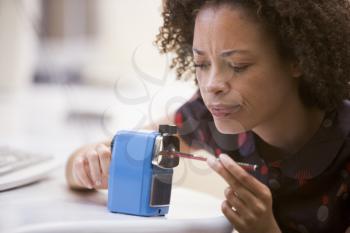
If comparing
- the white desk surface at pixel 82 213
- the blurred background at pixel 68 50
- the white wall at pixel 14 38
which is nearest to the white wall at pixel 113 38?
the blurred background at pixel 68 50

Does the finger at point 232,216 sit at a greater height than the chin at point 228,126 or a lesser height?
lesser

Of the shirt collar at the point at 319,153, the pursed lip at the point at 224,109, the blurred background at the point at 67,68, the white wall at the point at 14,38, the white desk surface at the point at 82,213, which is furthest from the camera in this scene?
the white wall at the point at 14,38

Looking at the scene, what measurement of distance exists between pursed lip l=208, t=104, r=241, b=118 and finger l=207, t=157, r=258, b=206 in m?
0.11

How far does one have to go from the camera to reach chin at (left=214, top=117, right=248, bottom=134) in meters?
0.66

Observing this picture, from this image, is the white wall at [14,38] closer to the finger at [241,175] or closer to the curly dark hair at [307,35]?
the curly dark hair at [307,35]

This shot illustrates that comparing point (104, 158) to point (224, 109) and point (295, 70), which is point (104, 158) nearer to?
point (224, 109)

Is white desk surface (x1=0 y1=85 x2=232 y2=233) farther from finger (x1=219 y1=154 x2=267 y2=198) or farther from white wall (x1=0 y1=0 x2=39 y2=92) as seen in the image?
white wall (x1=0 y1=0 x2=39 y2=92)

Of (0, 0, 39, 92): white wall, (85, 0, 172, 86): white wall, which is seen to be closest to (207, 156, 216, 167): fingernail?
(85, 0, 172, 86): white wall

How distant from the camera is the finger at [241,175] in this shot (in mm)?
535

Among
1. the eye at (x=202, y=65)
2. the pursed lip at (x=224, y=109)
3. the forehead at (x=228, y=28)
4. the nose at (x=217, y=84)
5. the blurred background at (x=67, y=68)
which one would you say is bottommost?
the blurred background at (x=67, y=68)

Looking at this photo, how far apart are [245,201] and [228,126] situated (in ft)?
0.40

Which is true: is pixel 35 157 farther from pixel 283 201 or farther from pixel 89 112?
pixel 89 112

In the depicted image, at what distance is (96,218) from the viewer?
558mm

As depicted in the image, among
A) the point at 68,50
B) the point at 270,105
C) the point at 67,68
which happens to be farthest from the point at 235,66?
the point at 68,50
